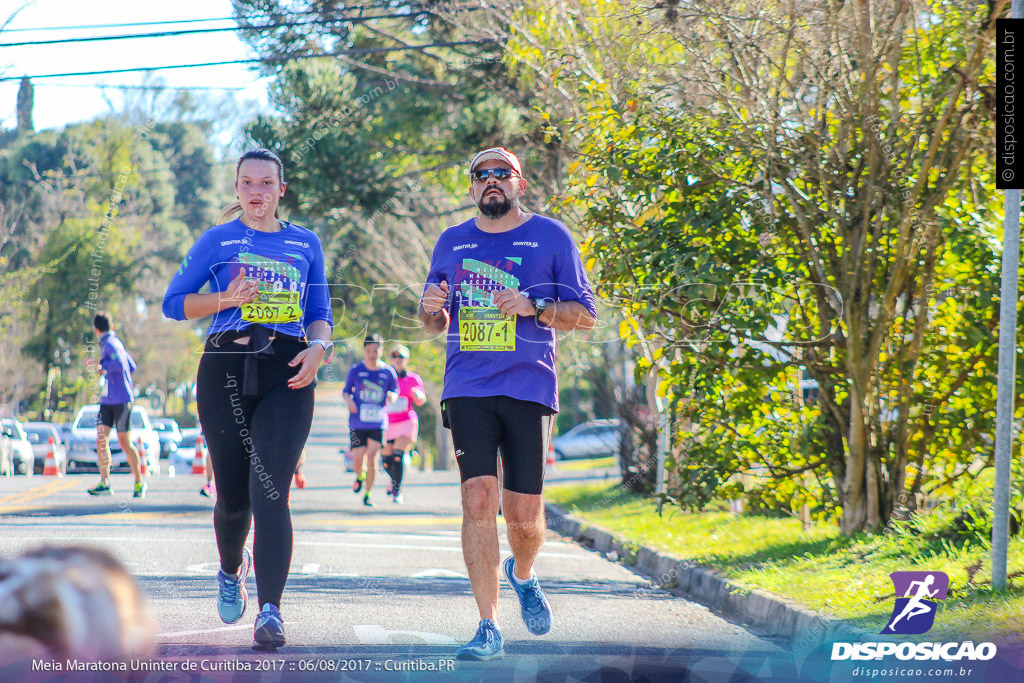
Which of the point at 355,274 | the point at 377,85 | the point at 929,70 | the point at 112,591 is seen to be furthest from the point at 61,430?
the point at 112,591

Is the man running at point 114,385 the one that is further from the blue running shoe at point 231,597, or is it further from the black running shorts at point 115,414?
the blue running shoe at point 231,597

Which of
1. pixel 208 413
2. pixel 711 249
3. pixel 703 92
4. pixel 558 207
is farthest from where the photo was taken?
pixel 558 207

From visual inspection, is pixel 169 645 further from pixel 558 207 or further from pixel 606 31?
pixel 606 31

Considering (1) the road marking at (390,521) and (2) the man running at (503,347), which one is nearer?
(2) the man running at (503,347)

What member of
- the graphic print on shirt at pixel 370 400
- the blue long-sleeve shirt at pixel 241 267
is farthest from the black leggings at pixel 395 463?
the blue long-sleeve shirt at pixel 241 267

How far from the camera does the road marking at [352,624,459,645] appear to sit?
17.9 ft

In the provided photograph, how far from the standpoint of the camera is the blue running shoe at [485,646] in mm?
4594

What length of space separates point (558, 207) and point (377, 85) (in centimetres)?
1079

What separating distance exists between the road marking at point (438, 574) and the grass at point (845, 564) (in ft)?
6.02

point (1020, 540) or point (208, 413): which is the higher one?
point (208, 413)

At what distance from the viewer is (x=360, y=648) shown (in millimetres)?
5207

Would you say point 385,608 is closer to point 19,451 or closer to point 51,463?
point 51,463

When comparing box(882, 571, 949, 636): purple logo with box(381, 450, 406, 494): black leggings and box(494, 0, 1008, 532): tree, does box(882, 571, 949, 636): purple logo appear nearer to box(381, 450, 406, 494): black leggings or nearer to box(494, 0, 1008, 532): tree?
box(494, 0, 1008, 532): tree

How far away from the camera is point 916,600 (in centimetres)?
562
